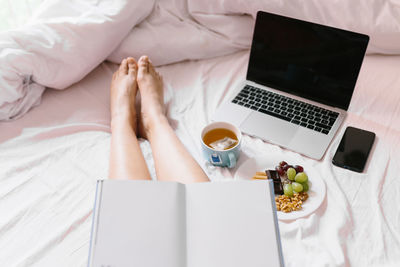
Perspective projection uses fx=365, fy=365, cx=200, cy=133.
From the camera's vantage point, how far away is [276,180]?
788mm

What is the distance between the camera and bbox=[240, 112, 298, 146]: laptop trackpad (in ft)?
2.96

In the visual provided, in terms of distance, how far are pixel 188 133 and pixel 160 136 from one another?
8 centimetres

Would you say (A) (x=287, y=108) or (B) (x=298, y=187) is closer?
(B) (x=298, y=187)

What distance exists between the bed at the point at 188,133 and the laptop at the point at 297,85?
34 mm

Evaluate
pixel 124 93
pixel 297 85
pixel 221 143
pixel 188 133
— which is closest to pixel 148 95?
pixel 124 93

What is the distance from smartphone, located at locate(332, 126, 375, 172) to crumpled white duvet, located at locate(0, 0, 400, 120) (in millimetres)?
320

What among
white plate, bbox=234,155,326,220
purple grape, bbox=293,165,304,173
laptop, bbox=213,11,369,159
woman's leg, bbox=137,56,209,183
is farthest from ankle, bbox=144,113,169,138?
purple grape, bbox=293,165,304,173

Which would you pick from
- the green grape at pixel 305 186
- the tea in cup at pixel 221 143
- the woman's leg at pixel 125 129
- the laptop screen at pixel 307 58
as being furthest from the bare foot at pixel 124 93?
the green grape at pixel 305 186

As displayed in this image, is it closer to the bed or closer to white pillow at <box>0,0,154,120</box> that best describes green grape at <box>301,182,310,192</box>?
the bed

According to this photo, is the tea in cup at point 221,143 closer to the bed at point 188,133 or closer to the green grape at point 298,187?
the bed at point 188,133

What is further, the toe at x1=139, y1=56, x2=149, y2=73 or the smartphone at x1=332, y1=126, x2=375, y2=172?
the toe at x1=139, y1=56, x2=149, y2=73

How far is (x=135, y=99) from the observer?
3.69 ft

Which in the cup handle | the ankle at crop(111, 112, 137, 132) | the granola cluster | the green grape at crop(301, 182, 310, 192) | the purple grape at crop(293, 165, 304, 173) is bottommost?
the granola cluster

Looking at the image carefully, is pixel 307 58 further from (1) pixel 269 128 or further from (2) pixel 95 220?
(2) pixel 95 220
